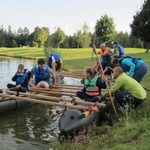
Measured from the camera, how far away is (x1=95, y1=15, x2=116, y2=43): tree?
64494 mm

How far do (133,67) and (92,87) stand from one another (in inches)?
62.3

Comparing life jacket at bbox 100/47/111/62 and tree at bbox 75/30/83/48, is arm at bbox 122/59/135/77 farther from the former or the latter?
tree at bbox 75/30/83/48

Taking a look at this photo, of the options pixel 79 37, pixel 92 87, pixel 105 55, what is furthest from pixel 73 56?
pixel 79 37

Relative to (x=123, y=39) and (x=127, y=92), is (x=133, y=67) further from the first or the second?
(x=123, y=39)

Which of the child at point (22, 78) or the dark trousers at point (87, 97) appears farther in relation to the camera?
the child at point (22, 78)

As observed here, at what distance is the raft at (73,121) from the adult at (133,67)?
278cm

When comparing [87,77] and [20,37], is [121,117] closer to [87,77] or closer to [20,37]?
[87,77]

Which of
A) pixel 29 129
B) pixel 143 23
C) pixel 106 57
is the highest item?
pixel 143 23

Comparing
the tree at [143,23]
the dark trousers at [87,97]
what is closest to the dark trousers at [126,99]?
the dark trousers at [87,97]

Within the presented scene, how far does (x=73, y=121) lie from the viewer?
825cm

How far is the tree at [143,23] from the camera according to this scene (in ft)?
139

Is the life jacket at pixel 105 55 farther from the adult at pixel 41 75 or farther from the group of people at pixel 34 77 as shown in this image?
the adult at pixel 41 75

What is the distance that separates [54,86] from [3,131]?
4560mm

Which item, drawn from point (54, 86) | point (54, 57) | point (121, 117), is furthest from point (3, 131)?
point (54, 57)
